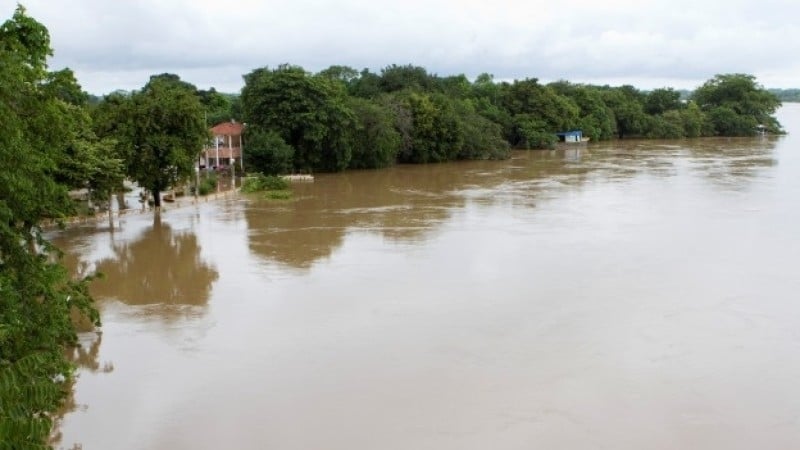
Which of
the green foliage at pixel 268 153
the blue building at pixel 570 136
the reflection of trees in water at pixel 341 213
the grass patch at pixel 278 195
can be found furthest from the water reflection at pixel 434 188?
the blue building at pixel 570 136

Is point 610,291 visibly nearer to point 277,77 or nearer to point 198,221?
point 198,221

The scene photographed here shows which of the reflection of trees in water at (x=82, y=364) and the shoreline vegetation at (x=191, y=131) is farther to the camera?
the reflection of trees in water at (x=82, y=364)

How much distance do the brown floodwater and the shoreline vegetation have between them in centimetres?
137

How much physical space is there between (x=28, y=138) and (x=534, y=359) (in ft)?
25.7

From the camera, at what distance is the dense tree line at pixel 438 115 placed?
35188 millimetres

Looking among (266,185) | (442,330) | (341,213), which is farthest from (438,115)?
(442,330)

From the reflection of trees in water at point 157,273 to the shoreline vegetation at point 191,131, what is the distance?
4.76 ft

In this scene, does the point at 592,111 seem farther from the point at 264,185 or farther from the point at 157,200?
the point at 157,200

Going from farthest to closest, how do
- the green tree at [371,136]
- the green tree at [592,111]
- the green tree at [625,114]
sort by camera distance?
the green tree at [625,114], the green tree at [592,111], the green tree at [371,136]

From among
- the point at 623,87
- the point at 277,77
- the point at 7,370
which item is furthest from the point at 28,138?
the point at 623,87

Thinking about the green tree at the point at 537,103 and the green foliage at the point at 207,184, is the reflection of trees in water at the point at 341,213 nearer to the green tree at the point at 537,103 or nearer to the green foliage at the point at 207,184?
the green foliage at the point at 207,184

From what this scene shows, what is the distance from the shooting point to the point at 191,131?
23750 millimetres

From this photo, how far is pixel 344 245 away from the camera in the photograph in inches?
802

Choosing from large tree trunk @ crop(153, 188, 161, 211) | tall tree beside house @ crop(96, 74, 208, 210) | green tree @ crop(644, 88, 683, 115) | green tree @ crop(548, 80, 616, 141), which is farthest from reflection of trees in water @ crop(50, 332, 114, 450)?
green tree @ crop(644, 88, 683, 115)
